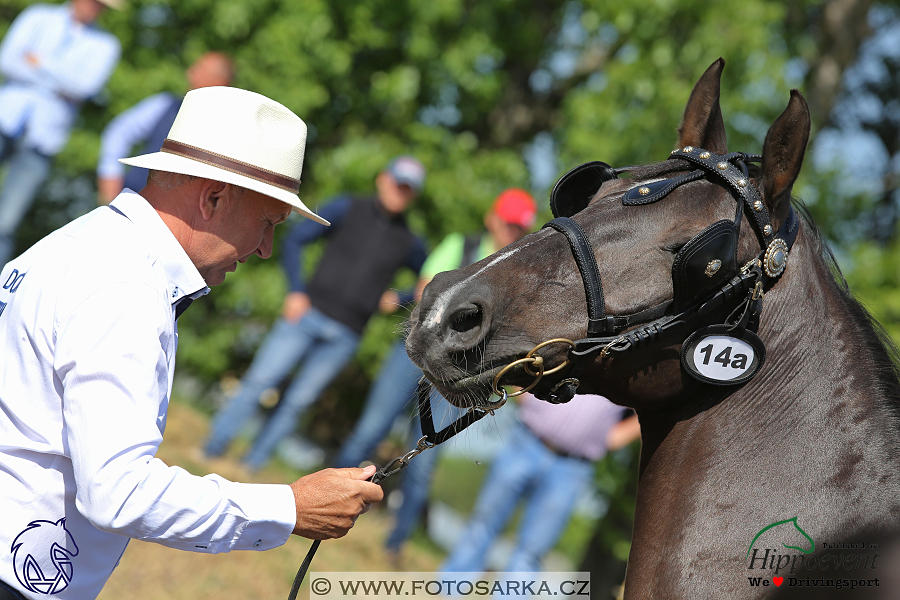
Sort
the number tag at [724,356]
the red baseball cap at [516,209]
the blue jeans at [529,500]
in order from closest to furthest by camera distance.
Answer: the number tag at [724,356] → the blue jeans at [529,500] → the red baseball cap at [516,209]

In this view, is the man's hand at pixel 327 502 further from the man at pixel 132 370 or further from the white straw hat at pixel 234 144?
the white straw hat at pixel 234 144

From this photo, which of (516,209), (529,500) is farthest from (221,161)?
(529,500)

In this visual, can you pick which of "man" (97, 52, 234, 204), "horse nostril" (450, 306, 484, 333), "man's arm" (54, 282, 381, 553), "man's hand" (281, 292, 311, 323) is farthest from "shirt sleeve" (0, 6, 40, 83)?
"horse nostril" (450, 306, 484, 333)

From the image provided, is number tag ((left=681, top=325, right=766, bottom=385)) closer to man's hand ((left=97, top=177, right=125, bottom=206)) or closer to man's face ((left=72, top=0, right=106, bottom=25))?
man's hand ((left=97, top=177, right=125, bottom=206))

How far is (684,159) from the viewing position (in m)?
2.42

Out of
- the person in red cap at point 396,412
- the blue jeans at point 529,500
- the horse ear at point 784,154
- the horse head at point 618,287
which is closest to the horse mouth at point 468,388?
the horse head at point 618,287

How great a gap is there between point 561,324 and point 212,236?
40.6 inches

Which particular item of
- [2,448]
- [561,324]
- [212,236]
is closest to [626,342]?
[561,324]

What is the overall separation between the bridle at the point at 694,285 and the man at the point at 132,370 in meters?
0.74

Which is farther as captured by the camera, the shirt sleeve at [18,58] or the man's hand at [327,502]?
the shirt sleeve at [18,58]

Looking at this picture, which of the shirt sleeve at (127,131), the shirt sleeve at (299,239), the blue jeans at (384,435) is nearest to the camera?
the shirt sleeve at (127,131)

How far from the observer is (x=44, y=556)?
6.32ft

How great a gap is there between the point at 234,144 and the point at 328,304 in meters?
3.95

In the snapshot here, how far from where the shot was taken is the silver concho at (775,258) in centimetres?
226
